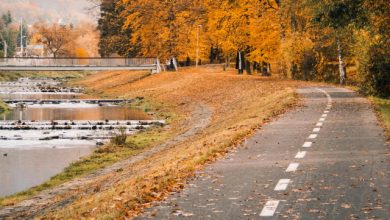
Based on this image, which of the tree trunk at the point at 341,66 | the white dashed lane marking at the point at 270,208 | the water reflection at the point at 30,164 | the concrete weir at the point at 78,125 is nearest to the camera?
the white dashed lane marking at the point at 270,208

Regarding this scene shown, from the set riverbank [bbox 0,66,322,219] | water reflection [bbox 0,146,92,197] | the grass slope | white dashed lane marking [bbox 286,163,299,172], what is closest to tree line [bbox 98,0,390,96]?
the grass slope

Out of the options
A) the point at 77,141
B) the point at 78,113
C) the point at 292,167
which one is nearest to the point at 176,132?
the point at 77,141

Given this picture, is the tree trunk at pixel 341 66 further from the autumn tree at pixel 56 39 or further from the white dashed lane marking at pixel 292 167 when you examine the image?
the autumn tree at pixel 56 39

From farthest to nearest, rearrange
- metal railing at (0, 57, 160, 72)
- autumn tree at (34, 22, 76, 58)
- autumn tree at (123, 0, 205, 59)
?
autumn tree at (34, 22, 76, 58)
metal railing at (0, 57, 160, 72)
autumn tree at (123, 0, 205, 59)

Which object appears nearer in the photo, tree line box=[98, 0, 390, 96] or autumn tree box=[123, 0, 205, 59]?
tree line box=[98, 0, 390, 96]

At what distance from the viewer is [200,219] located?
9883mm

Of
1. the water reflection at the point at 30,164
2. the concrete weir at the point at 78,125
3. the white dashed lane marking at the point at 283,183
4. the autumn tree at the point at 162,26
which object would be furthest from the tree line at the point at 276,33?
the water reflection at the point at 30,164

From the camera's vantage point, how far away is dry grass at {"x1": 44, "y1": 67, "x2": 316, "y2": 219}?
1217 cm

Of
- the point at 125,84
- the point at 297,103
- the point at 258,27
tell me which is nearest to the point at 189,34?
the point at 125,84

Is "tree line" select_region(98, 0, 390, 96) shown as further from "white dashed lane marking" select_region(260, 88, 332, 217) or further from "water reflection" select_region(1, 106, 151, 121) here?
"water reflection" select_region(1, 106, 151, 121)

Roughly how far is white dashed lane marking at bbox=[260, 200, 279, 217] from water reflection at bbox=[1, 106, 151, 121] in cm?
3575

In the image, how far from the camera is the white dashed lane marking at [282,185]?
1218 cm

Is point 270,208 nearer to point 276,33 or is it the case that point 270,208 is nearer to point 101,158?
point 101,158

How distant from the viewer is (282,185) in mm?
12492
